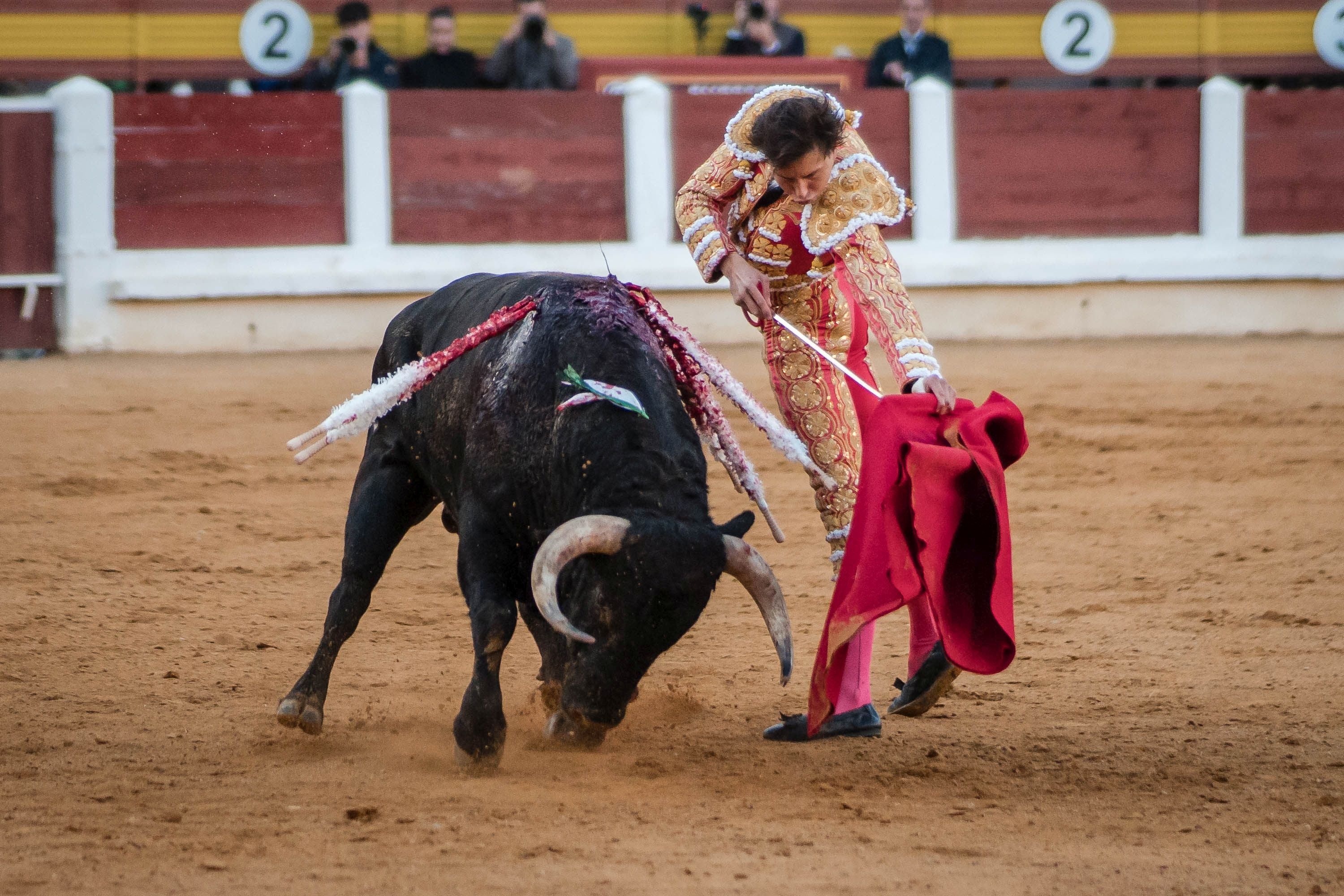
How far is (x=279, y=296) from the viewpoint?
24.6 feet

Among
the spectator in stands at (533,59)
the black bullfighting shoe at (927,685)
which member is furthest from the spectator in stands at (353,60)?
the black bullfighting shoe at (927,685)

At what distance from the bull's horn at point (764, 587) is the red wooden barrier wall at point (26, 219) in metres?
5.79

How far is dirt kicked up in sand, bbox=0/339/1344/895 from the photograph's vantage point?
6.69 ft

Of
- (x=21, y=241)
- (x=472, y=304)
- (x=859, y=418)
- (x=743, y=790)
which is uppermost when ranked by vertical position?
(x=21, y=241)

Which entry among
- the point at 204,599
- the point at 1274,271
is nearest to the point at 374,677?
the point at 204,599

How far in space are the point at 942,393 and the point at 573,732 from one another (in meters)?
0.79

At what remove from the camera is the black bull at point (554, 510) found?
7.28 feet

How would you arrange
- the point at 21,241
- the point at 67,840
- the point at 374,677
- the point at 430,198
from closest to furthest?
the point at 67,840 → the point at 374,677 → the point at 21,241 → the point at 430,198

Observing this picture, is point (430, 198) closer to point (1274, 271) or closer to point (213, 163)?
point (213, 163)

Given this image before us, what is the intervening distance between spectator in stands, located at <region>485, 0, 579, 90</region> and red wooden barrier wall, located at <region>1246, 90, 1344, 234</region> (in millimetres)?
3695

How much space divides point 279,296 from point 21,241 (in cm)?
118

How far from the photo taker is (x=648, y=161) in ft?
26.2

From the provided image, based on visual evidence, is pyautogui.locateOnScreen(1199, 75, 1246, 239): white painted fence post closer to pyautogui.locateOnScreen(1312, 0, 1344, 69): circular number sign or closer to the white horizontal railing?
the white horizontal railing

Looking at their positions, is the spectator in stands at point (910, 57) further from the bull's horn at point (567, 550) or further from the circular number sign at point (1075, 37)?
the bull's horn at point (567, 550)
